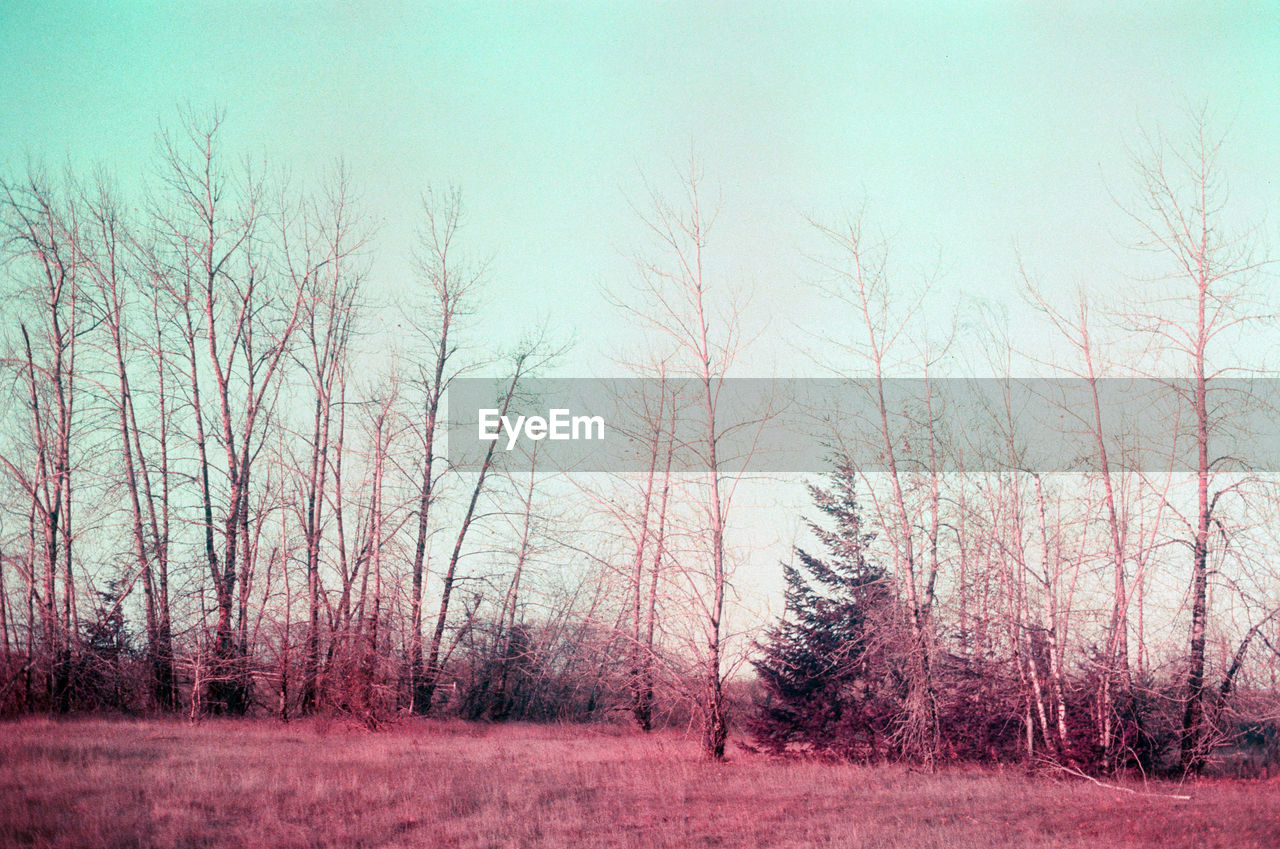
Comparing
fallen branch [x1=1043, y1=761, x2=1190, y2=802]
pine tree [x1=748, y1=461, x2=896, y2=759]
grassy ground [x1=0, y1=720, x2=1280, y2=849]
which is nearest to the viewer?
grassy ground [x1=0, y1=720, x2=1280, y2=849]

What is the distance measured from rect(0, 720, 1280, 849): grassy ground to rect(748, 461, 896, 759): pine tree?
3261 millimetres

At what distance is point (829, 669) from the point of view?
774 inches

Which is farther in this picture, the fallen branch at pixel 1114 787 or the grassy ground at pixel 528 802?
the fallen branch at pixel 1114 787

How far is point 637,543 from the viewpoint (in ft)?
48.0

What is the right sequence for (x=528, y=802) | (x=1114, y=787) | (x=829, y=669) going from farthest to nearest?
(x=829, y=669) → (x=1114, y=787) → (x=528, y=802)

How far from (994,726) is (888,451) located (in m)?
7.05

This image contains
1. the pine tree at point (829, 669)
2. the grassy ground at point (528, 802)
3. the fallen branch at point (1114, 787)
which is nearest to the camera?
the grassy ground at point (528, 802)

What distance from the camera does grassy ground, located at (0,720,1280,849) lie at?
912 cm

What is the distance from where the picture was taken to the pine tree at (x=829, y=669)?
18.8 meters

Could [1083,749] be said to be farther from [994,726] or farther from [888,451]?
[888,451]

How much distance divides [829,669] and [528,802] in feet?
34.5

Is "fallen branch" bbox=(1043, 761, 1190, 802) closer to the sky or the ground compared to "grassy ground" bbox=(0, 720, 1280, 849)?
closer to the ground

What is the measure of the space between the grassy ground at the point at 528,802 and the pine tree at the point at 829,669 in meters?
3.26

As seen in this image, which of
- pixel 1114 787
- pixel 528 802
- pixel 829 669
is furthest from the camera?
pixel 829 669
